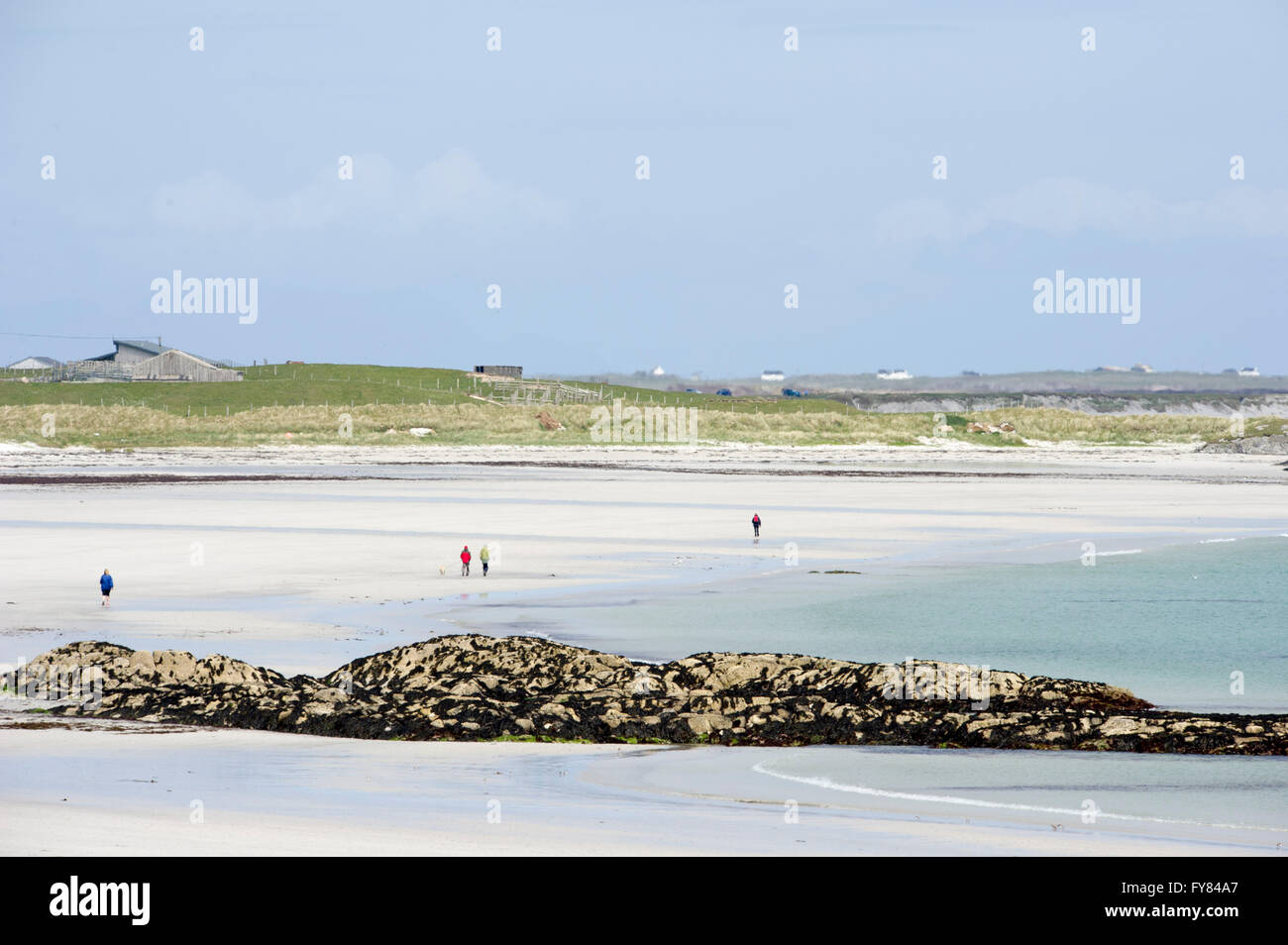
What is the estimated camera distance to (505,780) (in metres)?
15.4

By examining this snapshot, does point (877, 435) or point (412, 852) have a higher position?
point (877, 435)

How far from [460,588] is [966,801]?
58.6ft

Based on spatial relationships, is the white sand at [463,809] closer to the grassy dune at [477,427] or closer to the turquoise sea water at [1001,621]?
the turquoise sea water at [1001,621]

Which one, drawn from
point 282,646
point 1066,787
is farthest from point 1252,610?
point 282,646

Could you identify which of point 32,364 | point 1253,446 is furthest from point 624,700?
point 32,364

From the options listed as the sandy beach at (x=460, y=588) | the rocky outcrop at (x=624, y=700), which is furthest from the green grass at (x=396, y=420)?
the rocky outcrop at (x=624, y=700)

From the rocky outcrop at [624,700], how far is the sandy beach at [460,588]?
2.93 feet

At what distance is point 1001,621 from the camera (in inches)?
1094

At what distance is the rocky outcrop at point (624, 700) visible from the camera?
1784cm

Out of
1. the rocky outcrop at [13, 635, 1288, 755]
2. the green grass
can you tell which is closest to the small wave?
the rocky outcrop at [13, 635, 1288, 755]

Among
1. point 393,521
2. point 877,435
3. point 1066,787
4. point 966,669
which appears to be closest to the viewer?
point 1066,787
